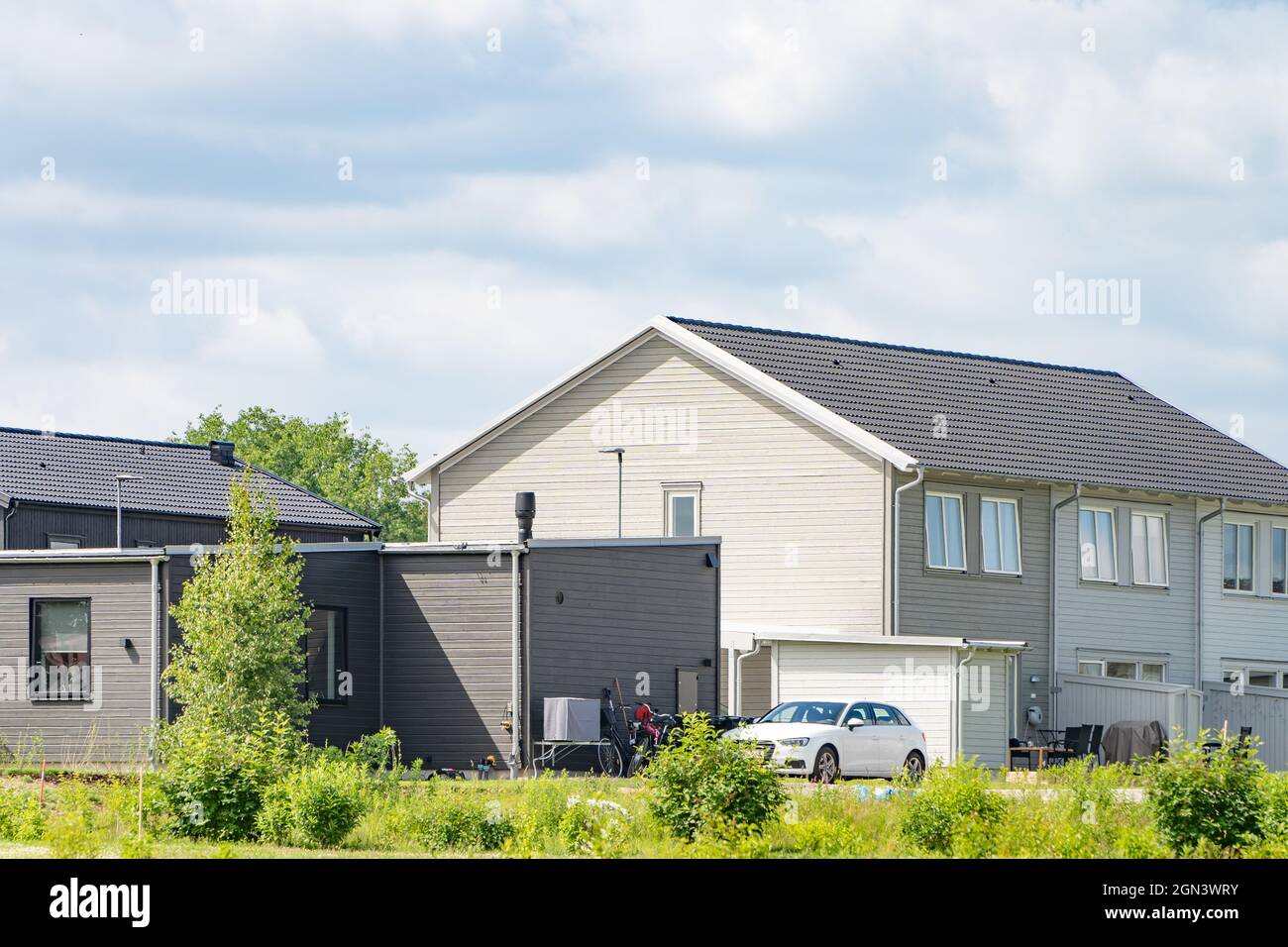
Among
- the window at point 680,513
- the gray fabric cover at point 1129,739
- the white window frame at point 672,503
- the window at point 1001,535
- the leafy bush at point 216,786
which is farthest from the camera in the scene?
the window at point 680,513

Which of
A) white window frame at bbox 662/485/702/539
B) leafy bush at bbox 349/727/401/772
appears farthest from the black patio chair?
leafy bush at bbox 349/727/401/772

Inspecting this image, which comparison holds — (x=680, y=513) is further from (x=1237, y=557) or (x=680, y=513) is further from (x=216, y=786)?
(x=216, y=786)

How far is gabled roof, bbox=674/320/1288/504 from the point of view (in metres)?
39.5

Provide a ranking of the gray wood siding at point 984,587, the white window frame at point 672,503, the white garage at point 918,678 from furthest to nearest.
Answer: the white window frame at point 672,503 < the gray wood siding at point 984,587 < the white garage at point 918,678

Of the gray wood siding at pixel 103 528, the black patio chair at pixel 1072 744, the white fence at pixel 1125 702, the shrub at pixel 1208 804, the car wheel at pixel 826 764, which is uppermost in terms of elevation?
the gray wood siding at pixel 103 528

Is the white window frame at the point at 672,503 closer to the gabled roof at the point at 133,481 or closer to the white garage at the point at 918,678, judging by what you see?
the white garage at the point at 918,678

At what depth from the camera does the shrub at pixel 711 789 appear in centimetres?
1769

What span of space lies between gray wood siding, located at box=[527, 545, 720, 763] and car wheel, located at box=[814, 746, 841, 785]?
3726 mm

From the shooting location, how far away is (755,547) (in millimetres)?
38656

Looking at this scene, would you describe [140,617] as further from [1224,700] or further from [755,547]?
[1224,700]

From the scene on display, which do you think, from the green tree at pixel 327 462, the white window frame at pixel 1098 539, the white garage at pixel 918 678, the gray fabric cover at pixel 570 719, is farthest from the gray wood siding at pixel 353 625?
the green tree at pixel 327 462

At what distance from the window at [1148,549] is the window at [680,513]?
9.27 m

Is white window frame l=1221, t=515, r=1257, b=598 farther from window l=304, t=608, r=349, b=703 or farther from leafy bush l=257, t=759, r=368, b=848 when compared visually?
leafy bush l=257, t=759, r=368, b=848
